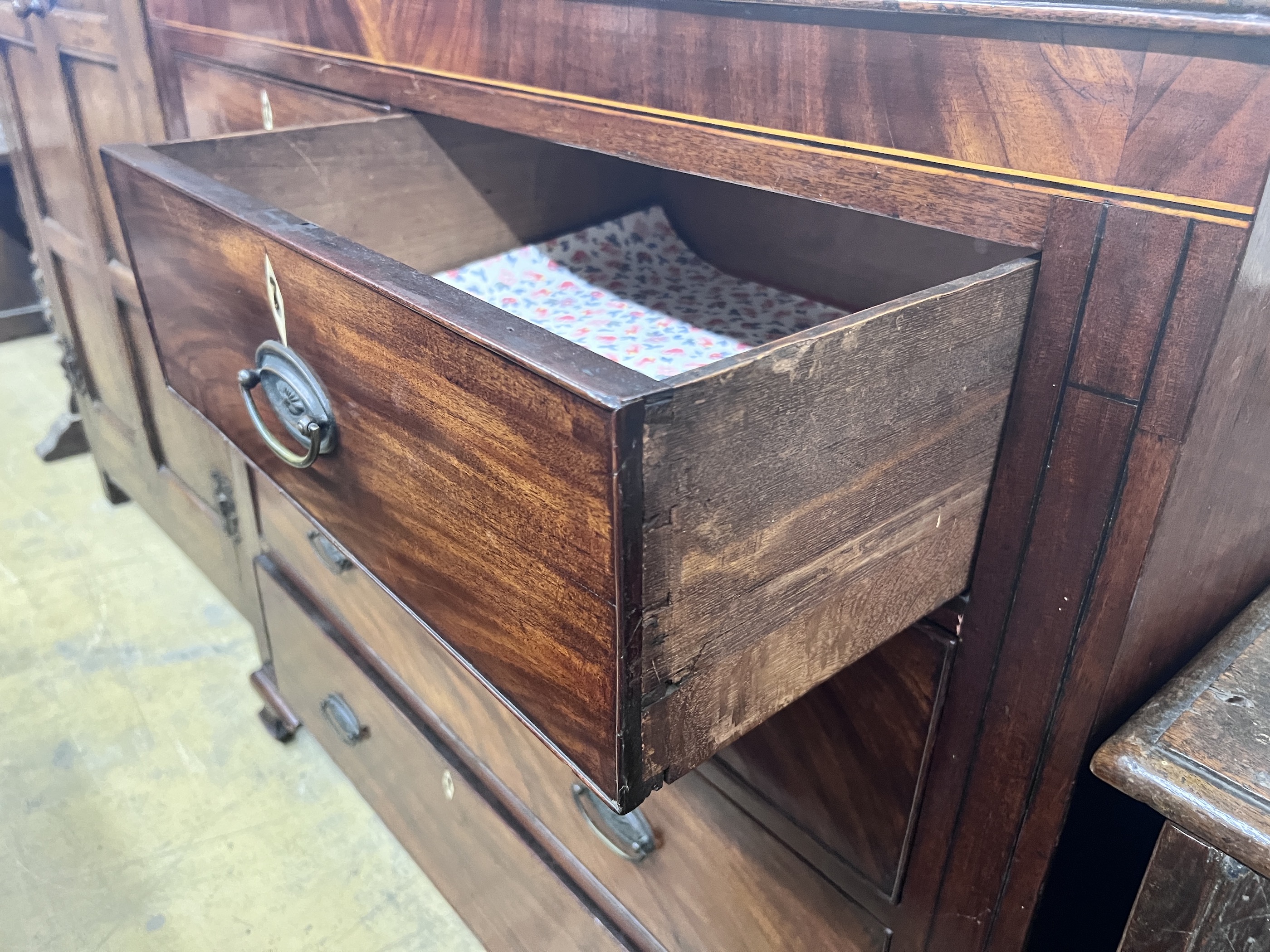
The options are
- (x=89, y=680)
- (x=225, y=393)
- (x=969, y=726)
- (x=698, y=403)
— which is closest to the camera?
(x=698, y=403)

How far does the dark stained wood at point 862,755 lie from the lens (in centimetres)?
57

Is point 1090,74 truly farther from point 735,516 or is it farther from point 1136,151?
point 735,516

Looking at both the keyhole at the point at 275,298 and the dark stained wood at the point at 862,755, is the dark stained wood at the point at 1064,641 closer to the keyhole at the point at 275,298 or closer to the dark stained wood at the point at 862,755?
the dark stained wood at the point at 862,755

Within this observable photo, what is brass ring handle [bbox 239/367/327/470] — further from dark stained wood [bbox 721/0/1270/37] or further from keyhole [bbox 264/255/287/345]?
dark stained wood [bbox 721/0/1270/37]

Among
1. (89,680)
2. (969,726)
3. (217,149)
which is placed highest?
(217,149)

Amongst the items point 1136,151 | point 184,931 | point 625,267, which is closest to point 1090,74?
point 1136,151

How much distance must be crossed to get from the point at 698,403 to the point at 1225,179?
243mm

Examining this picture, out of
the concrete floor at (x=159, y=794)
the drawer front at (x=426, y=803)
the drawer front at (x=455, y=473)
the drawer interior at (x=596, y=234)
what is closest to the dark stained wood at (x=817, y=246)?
the drawer interior at (x=596, y=234)

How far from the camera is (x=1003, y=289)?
43 centimetres

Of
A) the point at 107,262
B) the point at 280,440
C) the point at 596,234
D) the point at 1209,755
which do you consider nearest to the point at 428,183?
the point at 596,234

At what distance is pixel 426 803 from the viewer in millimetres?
1061

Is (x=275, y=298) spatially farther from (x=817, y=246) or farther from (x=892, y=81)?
(x=817, y=246)

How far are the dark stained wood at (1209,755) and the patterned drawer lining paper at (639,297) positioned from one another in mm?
391

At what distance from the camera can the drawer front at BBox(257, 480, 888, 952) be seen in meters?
0.68
